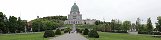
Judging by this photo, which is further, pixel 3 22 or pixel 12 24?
pixel 12 24

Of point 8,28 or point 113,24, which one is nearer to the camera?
point 8,28

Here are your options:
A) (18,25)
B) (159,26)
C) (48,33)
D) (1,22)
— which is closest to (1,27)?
(1,22)

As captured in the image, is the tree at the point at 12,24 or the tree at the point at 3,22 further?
the tree at the point at 12,24

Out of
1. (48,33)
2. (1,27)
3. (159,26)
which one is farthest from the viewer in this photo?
(1,27)

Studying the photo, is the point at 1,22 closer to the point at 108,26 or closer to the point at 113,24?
the point at 113,24

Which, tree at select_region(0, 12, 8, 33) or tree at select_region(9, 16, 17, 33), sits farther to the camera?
tree at select_region(9, 16, 17, 33)

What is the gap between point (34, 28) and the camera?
385ft

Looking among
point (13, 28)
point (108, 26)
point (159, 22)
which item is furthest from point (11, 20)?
point (108, 26)

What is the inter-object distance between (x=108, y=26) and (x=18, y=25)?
48863 mm

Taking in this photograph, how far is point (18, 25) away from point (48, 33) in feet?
114

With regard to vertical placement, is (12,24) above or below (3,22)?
below

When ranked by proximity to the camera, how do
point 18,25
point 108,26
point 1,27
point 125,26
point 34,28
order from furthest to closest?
point 108,26 < point 34,28 < point 125,26 < point 18,25 < point 1,27

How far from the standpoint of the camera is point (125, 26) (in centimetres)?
10994

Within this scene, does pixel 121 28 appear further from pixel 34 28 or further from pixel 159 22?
pixel 159 22
